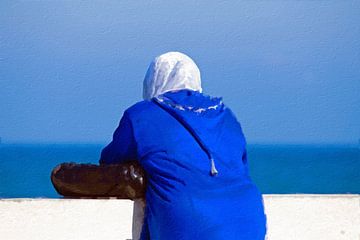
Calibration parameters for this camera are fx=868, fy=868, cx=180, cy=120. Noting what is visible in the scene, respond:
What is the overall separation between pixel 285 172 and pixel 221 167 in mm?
50739

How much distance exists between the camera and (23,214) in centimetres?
358

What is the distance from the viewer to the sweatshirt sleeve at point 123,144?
3354 millimetres

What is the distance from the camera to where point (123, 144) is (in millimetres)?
3395

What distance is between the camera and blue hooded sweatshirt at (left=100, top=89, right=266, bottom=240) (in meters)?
3.18

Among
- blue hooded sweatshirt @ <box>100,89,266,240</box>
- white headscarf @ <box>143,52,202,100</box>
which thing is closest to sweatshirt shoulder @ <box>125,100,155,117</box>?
blue hooded sweatshirt @ <box>100,89,266,240</box>

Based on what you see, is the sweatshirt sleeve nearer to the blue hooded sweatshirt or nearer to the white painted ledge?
the blue hooded sweatshirt

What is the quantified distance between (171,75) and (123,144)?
0.38m

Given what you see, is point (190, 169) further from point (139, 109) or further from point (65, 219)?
point (65, 219)

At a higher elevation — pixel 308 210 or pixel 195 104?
pixel 195 104

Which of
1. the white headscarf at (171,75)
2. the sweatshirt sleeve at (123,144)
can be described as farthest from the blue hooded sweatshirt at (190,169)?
the white headscarf at (171,75)

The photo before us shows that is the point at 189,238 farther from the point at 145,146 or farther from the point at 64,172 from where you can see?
the point at 64,172

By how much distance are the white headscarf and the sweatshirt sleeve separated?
0.86 ft

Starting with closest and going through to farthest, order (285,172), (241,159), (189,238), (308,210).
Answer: (189,238) < (241,159) < (308,210) < (285,172)

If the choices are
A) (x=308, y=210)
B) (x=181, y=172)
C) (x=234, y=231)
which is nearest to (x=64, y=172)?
(x=181, y=172)
